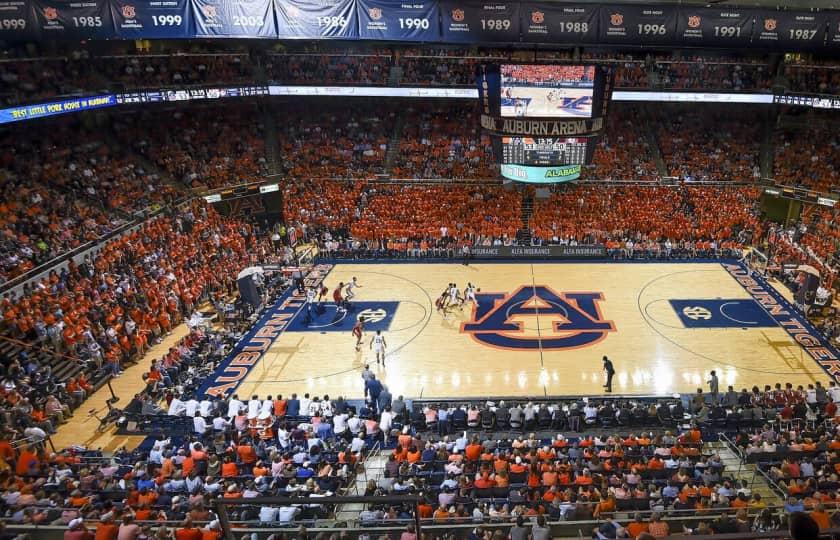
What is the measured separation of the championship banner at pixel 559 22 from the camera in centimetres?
3158

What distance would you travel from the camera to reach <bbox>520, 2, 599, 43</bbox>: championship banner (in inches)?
1243

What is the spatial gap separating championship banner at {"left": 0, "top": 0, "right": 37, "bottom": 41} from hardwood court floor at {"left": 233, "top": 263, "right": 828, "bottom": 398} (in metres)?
18.9

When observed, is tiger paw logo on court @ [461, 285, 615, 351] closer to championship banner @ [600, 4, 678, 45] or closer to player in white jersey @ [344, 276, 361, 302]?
player in white jersey @ [344, 276, 361, 302]

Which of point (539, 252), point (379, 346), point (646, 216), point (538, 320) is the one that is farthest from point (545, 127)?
point (379, 346)

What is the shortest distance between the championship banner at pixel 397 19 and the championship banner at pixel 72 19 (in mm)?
12832

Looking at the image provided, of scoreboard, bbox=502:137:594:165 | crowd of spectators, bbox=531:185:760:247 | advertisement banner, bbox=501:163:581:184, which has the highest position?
scoreboard, bbox=502:137:594:165

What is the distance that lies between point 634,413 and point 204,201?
25439mm

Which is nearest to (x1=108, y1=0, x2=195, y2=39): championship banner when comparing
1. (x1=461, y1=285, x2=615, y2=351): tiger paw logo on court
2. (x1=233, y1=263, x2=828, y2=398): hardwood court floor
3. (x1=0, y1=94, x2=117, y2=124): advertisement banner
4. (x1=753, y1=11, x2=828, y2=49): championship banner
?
(x1=0, y1=94, x2=117, y2=124): advertisement banner

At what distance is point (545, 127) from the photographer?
2503 cm

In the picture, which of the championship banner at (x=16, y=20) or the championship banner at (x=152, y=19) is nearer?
the championship banner at (x=16, y=20)

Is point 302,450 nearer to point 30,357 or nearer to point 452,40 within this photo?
point 30,357

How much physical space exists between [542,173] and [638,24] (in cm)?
1197

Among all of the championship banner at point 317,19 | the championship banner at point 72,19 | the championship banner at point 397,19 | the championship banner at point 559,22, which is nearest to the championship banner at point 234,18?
the championship banner at point 317,19

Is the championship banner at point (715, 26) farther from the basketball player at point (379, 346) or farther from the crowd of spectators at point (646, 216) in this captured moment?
the basketball player at point (379, 346)
